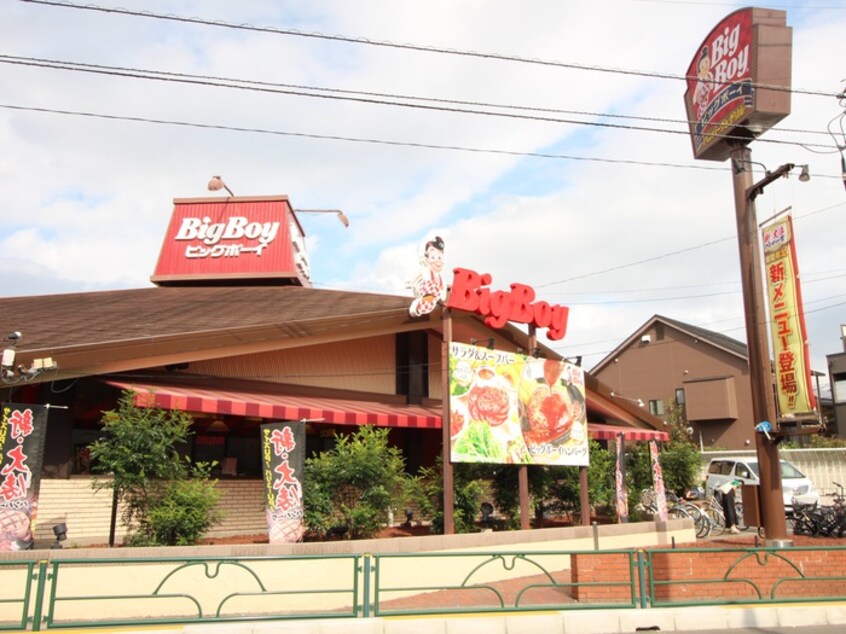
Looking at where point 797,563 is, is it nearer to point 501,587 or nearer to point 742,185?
point 501,587

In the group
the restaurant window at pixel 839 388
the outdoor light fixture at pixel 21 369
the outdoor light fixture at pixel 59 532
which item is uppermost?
the restaurant window at pixel 839 388

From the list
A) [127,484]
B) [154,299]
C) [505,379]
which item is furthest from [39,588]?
[154,299]

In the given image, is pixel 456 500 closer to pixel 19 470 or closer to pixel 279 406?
pixel 279 406

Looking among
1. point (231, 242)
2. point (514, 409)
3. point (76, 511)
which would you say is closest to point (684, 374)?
point (231, 242)

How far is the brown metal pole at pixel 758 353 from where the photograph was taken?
13.4 m

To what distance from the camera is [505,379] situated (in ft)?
51.6

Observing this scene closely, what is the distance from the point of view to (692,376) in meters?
40.4

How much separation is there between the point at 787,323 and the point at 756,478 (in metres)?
10.5

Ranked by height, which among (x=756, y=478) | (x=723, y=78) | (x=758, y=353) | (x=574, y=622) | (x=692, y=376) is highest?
(x=723, y=78)

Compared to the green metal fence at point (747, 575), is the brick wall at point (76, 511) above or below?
above

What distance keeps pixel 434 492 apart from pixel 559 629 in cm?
624

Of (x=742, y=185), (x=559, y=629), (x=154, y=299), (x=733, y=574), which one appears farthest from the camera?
(x=154, y=299)

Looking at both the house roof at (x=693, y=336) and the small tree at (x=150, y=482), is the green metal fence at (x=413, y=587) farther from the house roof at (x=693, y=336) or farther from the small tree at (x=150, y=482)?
the house roof at (x=693, y=336)

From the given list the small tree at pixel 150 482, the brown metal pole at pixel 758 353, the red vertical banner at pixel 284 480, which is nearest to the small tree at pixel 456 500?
the red vertical banner at pixel 284 480
